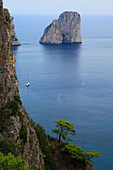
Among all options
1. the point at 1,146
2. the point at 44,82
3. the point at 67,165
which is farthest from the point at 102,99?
the point at 1,146

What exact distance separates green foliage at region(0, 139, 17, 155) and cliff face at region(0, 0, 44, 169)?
2.66ft

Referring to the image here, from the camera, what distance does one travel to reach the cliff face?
28141mm

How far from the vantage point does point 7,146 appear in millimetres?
25875

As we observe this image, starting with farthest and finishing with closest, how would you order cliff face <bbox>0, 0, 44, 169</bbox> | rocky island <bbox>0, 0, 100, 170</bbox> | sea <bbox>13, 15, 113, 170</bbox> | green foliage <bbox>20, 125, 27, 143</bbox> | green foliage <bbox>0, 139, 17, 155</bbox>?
sea <bbox>13, 15, 113, 170</bbox> < green foliage <bbox>20, 125, 27, 143</bbox> < cliff face <bbox>0, 0, 44, 169</bbox> < rocky island <bbox>0, 0, 100, 170</bbox> < green foliage <bbox>0, 139, 17, 155</bbox>

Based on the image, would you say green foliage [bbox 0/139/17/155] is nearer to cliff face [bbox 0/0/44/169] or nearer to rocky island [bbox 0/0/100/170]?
rocky island [bbox 0/0/100/170]

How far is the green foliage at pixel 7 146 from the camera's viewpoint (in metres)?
25.9

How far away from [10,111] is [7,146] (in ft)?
14.8

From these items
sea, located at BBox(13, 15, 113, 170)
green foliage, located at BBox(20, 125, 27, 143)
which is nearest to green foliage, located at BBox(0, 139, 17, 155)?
green foliage, located at BBox(20, 125, 27, 143)

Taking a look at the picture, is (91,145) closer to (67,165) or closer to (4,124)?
(67,165)

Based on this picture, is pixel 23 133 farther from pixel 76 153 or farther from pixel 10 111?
pixel 76 153

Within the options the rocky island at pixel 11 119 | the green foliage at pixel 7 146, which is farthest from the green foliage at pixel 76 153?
the green foliage at pixel 7 146

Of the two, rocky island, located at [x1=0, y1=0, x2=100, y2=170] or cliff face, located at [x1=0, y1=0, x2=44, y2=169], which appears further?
cliff face, located at [x1=0, y1=0, x2=44, y2=169]

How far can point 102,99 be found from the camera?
97.0 metres

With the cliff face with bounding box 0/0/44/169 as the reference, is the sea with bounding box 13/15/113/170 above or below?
above
